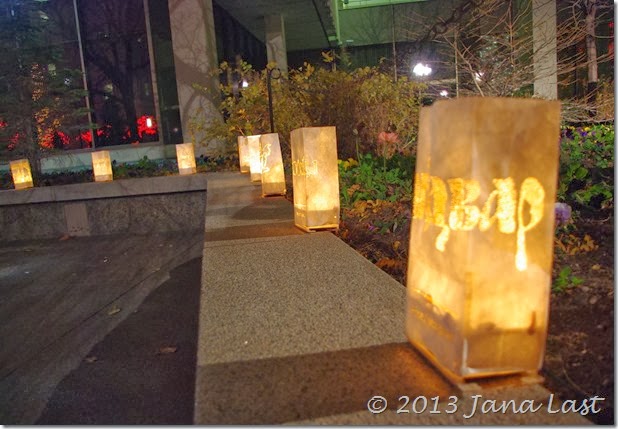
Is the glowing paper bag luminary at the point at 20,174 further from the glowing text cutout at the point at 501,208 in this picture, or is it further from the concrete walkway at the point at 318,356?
the glowing text cutout at the point at 501,208

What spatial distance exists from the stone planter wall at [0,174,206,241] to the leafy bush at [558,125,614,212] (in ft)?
22.4

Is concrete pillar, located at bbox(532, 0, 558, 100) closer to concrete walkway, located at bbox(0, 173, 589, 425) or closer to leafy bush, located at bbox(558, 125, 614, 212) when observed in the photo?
leafy bush, located at bbox(558, 125, 614, 212)

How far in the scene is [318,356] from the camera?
2.23 metres

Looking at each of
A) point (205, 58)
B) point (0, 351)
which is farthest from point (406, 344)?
point (205, 58)

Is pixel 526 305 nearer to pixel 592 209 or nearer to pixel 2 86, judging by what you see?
pixel 592 209

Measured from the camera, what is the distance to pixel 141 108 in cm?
1703

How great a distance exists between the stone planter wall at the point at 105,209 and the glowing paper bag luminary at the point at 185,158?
126cm

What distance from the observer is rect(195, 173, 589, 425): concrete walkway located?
1795 millimetres

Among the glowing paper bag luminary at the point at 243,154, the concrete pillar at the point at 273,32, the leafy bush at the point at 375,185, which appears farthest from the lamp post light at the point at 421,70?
the leafy bush at the point at 375,185

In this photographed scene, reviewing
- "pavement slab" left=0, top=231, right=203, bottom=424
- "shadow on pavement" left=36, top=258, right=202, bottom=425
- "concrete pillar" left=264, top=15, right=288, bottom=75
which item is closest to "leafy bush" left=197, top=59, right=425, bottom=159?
"pavement slab" left=0, top=231, right=203, bottom=424

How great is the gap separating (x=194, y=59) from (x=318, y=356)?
568 inches

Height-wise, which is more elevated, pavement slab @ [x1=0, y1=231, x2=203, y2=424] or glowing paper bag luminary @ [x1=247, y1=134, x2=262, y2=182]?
glowing paper bag luminary @ [x1=247, y1=134, x2=262, y2=182]

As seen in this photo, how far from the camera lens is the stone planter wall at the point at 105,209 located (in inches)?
397

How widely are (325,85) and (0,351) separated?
748 cm
